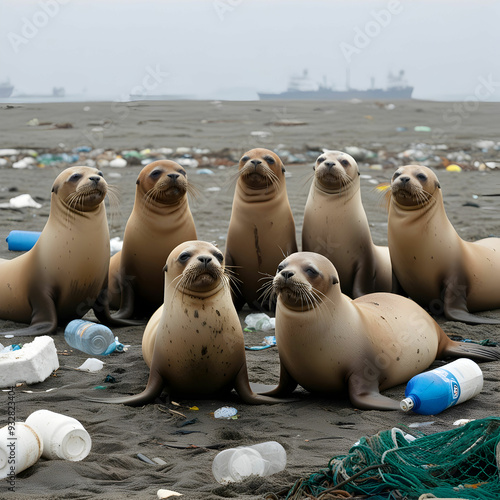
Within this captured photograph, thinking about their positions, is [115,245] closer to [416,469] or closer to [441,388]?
[441,388]

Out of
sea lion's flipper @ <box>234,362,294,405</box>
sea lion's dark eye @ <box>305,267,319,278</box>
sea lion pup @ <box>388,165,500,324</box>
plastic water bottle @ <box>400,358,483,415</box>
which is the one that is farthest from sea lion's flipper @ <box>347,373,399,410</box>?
sea lion pup @ <box>388,165,500,324</box>

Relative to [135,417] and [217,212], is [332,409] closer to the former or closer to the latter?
[135,417]

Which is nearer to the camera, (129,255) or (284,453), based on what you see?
(284,453)

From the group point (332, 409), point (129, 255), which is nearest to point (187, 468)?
point (332, 409)

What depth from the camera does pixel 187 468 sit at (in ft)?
11.5

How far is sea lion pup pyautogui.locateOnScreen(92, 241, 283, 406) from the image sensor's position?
4473mm

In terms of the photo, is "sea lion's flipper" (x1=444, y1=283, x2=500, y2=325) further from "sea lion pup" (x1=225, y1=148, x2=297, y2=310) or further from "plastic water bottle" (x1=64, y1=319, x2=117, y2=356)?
"plastic water bottle" (x1=64, y1=319, x2=117, y2=356)

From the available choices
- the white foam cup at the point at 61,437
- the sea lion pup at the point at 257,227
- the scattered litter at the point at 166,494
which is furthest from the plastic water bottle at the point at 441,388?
the sea lion pup at the point at 257,227

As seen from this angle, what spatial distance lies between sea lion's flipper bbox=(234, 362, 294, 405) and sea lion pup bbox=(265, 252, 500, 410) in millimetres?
118

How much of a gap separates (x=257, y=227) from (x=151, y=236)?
0.87 meters

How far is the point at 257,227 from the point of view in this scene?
6730mm

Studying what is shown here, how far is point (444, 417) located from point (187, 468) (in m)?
1.47

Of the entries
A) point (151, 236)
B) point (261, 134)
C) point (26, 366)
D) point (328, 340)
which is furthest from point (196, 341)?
point (261, 134)

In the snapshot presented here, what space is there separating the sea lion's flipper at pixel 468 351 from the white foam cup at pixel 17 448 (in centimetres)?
274
